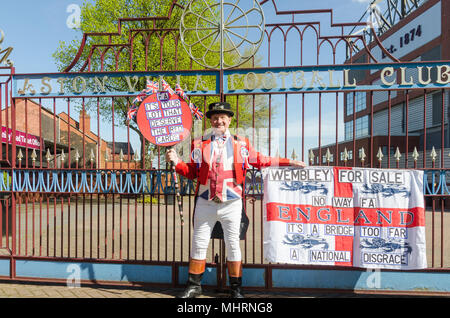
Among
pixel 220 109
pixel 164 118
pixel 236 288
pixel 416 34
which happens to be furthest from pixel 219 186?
pixel 416 34

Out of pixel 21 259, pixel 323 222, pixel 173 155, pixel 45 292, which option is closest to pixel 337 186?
pixel 323 222

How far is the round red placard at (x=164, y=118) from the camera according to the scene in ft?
13.1

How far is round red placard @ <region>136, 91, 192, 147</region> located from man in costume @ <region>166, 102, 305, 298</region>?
0.21m

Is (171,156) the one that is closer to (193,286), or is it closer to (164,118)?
(164,118)

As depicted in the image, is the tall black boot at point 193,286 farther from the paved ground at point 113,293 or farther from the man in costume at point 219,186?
the paved ground at point 113,293

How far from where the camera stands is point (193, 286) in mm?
3896

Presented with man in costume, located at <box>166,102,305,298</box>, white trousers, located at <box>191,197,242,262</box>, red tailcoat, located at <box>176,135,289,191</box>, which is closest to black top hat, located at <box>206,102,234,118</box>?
man in costume, located at <box>166,102,305,298</box>

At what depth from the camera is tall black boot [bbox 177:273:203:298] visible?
152 inches

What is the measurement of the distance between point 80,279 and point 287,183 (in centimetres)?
305

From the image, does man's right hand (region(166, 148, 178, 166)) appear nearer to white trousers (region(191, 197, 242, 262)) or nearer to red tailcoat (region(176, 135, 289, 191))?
red tailcoat (region(176, 135, 289, 191))

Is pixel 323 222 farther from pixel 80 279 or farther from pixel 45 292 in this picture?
pixel 45 292

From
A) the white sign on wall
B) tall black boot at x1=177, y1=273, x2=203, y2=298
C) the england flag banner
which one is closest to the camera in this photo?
tall black boot at x1=177, y1=273, x2=203, y2=298

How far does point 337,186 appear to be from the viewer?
13.3ft

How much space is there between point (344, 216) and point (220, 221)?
5.08 feet
